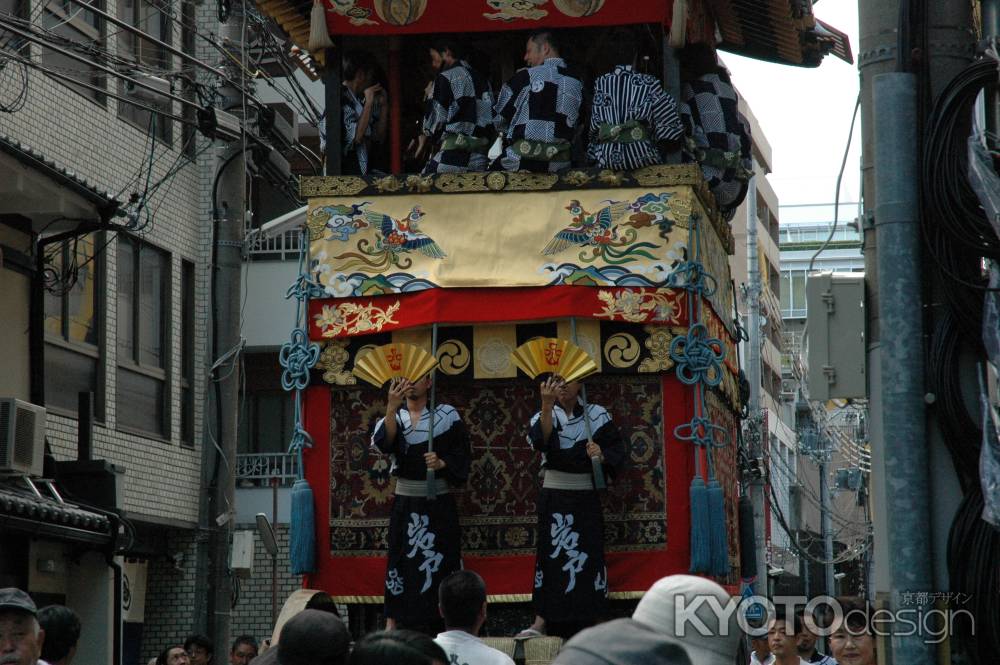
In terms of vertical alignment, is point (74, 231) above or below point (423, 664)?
above

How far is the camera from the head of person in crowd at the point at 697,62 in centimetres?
1040

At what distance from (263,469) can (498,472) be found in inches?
469

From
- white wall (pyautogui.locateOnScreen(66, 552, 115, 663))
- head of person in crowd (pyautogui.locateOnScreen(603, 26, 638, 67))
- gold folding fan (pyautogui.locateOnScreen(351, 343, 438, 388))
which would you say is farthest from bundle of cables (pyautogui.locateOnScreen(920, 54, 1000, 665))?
white wall (pyautogui.locateOnScreen(66, 552, 115, 663))

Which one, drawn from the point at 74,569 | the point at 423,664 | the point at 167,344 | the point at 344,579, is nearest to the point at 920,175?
the point at 423,664

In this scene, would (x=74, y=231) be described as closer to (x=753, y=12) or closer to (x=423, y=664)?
(x=753, y=12)

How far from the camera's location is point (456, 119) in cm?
972

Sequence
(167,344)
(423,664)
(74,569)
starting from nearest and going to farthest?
(423,664) → (74,569) → (167,344)

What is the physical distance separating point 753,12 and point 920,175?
5683 millimetres

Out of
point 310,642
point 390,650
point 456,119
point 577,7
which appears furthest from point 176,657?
point 390,650

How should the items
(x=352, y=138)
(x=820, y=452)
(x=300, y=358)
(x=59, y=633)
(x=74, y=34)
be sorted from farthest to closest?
(x=820, y=452) < (x=74, y=34) < (x=352, y=138) < (x=300, y=358) < (x=59, y=633)

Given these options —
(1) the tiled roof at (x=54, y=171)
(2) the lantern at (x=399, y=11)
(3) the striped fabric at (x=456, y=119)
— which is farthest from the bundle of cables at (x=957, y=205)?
(1) the tiled roof at (x=54, y=171)

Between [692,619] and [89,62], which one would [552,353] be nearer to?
[89,62]

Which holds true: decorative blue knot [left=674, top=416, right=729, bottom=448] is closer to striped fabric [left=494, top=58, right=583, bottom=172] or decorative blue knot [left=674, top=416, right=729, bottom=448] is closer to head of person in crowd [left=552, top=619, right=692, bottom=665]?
striped fabric [left=494, top=58, right=583, bottom=172]

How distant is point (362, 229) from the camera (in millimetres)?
9391
